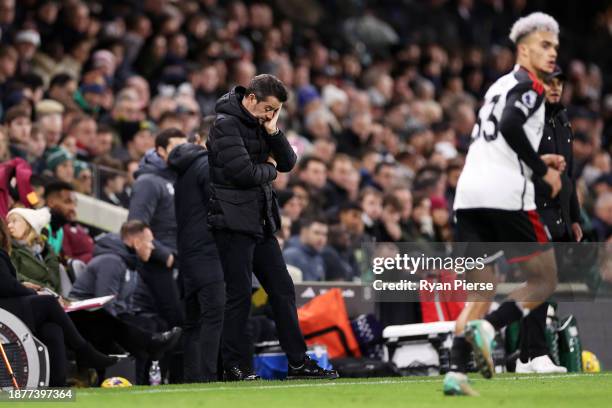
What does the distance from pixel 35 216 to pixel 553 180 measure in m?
3.97

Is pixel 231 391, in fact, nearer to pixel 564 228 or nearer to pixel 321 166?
pixel 564 228


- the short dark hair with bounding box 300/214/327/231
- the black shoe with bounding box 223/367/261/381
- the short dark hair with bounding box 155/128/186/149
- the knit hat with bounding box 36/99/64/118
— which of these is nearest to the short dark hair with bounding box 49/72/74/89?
the knit hat with bounding box 36/99/64/118

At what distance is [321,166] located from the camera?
621 inches

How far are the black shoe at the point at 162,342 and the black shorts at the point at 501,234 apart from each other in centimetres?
268

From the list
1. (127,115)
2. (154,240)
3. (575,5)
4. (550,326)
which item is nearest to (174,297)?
(154,240)

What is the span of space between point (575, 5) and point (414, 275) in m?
19.6

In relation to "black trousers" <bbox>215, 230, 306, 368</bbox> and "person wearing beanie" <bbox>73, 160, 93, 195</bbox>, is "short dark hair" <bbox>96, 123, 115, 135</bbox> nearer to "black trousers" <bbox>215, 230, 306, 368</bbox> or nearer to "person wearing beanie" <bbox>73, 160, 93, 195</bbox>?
"person wearing beanie" <bbox>73, 160, 93, 195</bbox>

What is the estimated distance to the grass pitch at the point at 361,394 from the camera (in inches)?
288

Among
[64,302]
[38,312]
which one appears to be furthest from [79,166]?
[38,312]

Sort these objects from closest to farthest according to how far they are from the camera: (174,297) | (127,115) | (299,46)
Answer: (174,297), (127,115), (299,46)

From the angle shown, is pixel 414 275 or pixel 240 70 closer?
pixel 414 275

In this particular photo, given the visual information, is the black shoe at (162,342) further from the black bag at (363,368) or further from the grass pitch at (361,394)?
the black bag at (363,368)

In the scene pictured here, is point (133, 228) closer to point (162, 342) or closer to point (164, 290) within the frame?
point (164, 290)

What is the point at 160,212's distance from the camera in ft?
37.6
